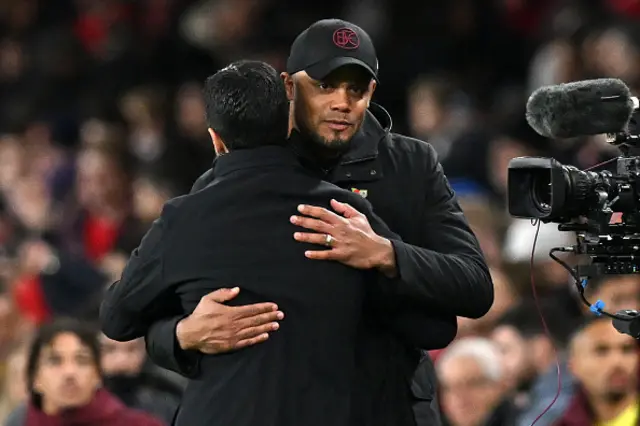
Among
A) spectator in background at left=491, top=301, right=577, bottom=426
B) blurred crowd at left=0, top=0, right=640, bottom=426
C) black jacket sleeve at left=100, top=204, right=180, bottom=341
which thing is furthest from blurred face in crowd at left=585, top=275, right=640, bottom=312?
black jacket sleeve at left=100, top=204, right=180, bottom=341

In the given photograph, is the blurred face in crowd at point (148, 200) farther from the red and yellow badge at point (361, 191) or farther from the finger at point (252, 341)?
the finger at point (252, 341)

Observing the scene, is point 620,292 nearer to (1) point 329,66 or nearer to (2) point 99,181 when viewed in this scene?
(1) point 329,66

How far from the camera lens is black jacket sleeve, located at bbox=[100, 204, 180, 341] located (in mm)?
3658

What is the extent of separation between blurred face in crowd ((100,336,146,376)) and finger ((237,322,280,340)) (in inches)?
96.4

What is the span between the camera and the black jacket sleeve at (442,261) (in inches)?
145

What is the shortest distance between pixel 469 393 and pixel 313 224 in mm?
2312

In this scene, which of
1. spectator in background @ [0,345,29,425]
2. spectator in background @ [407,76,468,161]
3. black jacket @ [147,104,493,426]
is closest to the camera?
black jacket @ [147,104,493,426]

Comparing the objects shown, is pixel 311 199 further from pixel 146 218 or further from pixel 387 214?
pixel 146 218

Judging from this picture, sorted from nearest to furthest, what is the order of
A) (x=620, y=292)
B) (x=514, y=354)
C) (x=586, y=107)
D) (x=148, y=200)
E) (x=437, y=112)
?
(x=586, y=107)
(x=620, y=292)
(x=514, y=354)
(x=148, y=200)
(x=437, y=112)

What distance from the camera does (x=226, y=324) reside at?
3.61 meters

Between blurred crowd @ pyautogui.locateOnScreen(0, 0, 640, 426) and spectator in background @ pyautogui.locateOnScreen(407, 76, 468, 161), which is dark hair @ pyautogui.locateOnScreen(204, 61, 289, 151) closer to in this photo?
blurred crowd @ pyautogui.locateOnScreen(0, 0, 640, 426)

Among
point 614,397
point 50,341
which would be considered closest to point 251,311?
point 50,341

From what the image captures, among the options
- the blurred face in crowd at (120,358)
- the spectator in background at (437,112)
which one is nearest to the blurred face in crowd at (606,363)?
the blurred face in crowd at (120,358)

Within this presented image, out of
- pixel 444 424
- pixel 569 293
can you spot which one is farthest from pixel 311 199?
pixel 569 293
